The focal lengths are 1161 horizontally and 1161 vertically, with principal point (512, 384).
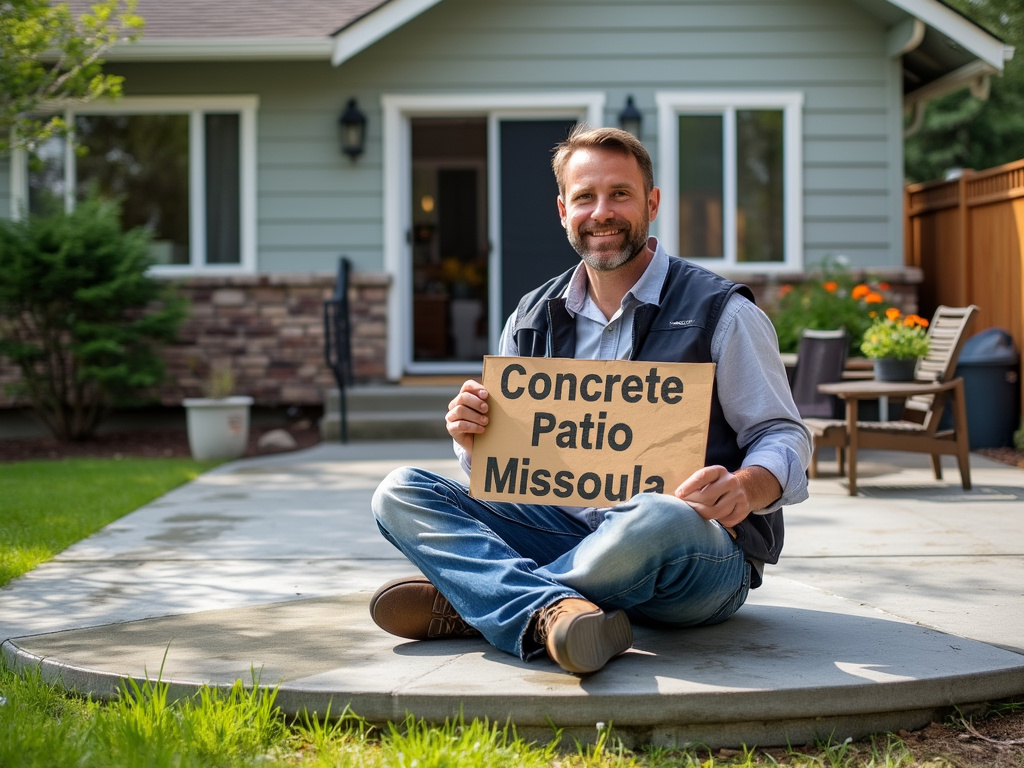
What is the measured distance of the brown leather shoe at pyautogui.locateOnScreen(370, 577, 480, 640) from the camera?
298 cm

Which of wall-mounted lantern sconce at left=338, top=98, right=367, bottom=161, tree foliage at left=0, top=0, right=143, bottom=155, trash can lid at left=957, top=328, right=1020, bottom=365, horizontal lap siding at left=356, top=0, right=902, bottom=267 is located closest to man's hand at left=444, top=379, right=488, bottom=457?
tree foliage at left=0, top=0, right=143, bottom=155

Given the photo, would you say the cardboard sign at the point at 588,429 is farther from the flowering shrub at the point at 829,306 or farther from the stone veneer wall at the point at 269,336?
the stone veneer wall at the point at 269,336

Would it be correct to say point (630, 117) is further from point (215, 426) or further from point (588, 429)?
point (588, 429)

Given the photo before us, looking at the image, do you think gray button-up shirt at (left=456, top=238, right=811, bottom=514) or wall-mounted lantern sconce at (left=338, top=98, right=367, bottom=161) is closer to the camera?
gray button-up shirt at (left=456, top=238, right=811, bottom=514)

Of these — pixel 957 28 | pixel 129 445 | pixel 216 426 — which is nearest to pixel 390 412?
→ pixel 216 426

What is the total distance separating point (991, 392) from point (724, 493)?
6447 millimetres

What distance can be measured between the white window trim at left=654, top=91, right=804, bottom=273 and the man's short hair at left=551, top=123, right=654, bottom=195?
6.93 meters

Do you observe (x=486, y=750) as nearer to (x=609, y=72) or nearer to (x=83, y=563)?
(x=83, y=563)

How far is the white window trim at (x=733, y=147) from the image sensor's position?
32.6 feet

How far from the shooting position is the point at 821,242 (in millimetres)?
9992

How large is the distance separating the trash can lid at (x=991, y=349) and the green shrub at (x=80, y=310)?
19.6 ft

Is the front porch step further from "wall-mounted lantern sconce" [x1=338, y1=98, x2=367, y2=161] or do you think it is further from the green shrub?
"wall-mounted lantern sconce" [x1=338, y1=98, x2=367, y2=161]

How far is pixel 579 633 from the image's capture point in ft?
8.19

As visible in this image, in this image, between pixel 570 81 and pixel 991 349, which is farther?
pixel 570 81
